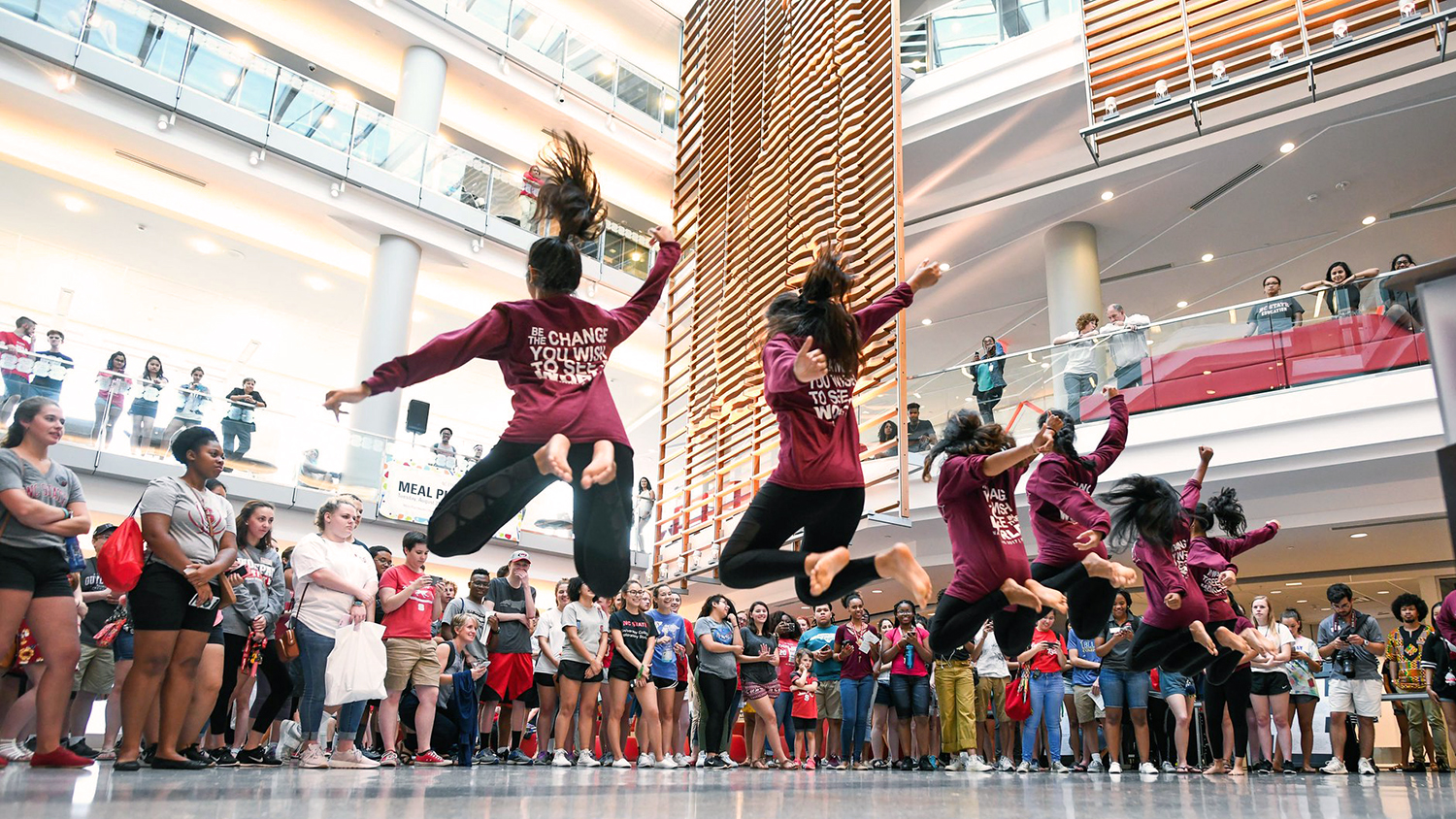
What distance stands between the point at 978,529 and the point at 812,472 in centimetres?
109

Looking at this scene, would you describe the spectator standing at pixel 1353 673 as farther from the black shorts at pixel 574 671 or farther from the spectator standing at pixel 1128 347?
the black shorts at pixel 574 671

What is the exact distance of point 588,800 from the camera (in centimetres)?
312

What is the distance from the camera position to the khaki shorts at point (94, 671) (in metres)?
5.53

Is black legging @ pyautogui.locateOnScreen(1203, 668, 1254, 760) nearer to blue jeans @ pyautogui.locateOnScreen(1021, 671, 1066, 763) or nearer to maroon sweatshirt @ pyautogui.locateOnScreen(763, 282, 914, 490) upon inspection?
blue jeans @ pyautogui.locateOnScreen(1021, 671, 1066, 763)

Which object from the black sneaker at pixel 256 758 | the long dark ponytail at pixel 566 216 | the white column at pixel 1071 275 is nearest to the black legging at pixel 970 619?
the long dark ponytail at pixel 566 216

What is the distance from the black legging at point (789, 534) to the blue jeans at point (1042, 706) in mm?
4790

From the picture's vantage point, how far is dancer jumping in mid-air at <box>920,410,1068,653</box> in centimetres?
434

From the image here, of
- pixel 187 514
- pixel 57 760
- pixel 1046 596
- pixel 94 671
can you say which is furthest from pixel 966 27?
pixel 57 760

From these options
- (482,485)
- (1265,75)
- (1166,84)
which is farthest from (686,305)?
(482,485)

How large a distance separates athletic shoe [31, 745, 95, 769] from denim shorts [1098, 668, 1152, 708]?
269 inches

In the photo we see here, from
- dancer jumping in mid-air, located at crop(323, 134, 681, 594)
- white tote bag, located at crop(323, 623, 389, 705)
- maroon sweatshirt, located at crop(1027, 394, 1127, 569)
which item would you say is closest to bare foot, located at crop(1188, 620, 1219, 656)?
maroon sweatshirt, located at crop(1027, 394, 1127, 569)

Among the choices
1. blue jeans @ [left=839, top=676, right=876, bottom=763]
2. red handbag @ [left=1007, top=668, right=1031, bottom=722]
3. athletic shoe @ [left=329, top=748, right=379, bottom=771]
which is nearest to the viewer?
athletic shoe @ [left=329, top=748, right=379, bottom=771]

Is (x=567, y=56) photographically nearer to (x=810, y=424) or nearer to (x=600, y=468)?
(x=810, y=424)

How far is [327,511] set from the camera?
5281 mm
